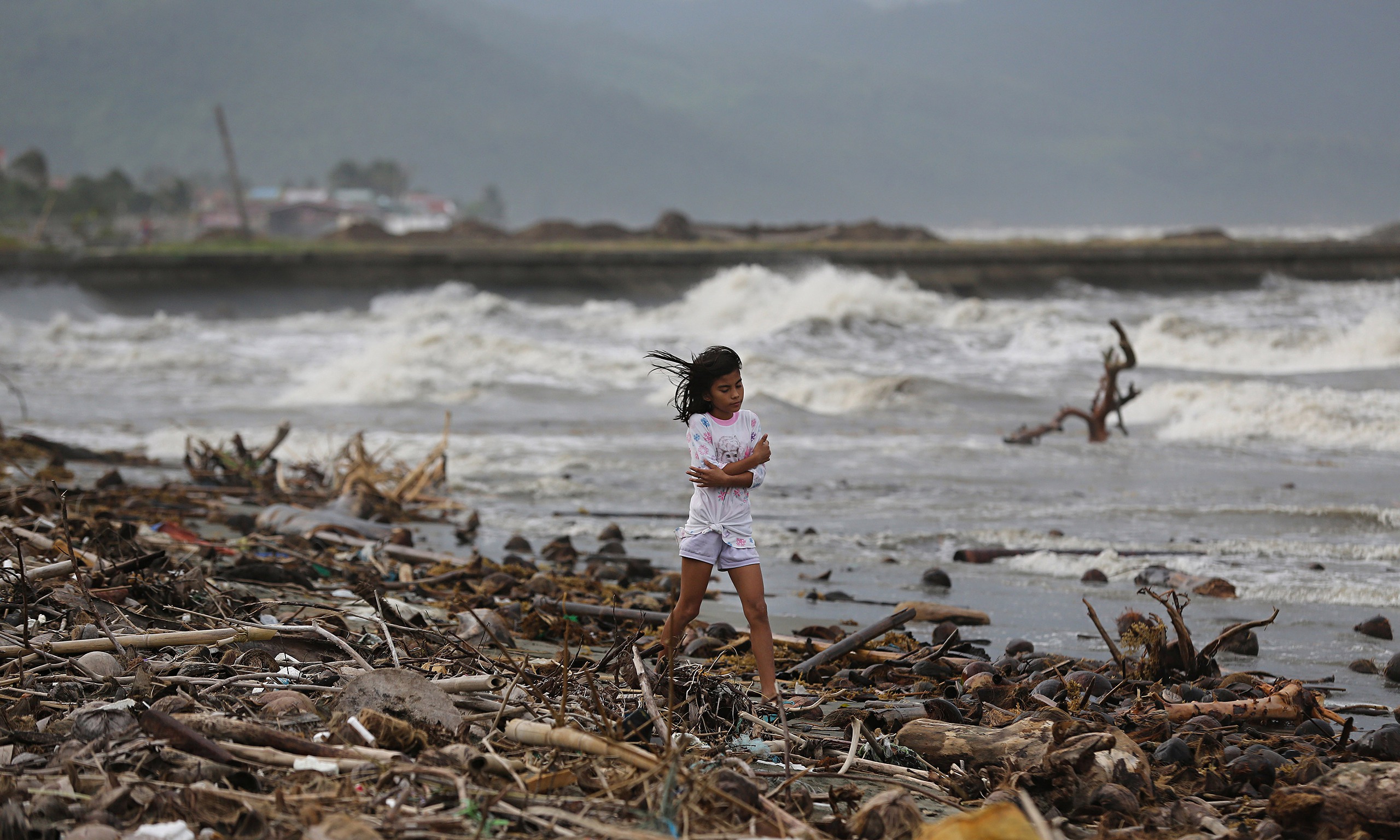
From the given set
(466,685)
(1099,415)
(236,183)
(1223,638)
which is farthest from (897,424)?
(236,183)

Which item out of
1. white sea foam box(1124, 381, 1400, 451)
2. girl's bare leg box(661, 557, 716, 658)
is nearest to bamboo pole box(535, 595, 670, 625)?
girl's bare leg box(661, 557, 716, 658)

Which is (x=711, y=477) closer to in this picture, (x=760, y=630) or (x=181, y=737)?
(x=760, y=630)

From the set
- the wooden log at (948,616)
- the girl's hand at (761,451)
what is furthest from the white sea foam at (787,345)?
the girl's hand at (761,451)

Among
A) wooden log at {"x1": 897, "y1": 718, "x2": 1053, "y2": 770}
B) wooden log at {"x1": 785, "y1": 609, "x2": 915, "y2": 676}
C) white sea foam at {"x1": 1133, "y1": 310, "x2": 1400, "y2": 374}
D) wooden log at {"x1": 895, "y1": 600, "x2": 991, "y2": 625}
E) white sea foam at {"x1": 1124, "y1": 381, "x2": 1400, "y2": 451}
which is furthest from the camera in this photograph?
white sea foam at {"x1": 1133, "y1": 310, "x2": 1400, "y2": 374}

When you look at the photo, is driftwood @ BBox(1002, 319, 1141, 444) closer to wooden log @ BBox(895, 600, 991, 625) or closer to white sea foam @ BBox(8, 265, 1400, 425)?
white sea foam @ BBox(8, 265, 1400, 425)

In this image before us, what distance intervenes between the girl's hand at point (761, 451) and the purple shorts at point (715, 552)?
306 mm

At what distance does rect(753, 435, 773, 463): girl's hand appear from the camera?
411cm

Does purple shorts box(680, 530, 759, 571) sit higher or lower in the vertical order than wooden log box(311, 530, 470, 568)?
higher

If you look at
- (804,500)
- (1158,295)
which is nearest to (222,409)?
(804,500)

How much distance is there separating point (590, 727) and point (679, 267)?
32.5 meters

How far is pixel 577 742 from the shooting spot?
9.78 ft

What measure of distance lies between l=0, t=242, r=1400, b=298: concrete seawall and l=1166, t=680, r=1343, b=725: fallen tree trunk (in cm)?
3080

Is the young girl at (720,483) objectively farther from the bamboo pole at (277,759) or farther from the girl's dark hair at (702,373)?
the bamboo pole at (277,759)

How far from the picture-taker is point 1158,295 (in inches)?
1375
